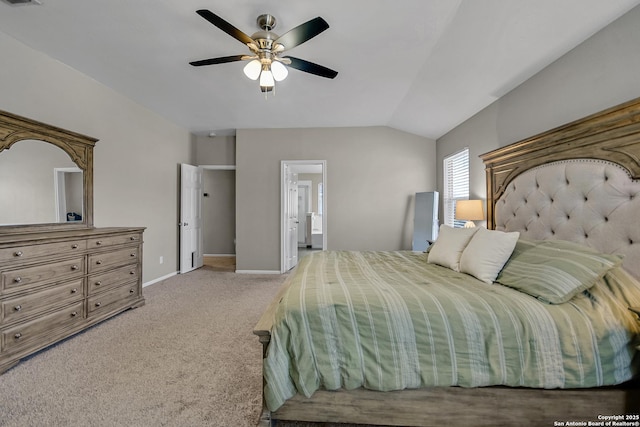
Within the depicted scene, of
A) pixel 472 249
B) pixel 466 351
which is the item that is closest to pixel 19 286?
pixel 466 351

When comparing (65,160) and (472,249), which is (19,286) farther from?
(472,249)

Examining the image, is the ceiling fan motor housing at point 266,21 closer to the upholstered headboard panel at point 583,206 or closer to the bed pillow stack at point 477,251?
the bed pillow stack at point 477,251

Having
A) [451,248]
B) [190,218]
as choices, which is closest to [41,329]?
[190,218]

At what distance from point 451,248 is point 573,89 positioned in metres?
1.42

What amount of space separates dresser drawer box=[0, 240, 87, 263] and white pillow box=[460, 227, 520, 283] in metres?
3.22

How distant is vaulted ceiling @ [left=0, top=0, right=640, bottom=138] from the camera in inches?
78.2

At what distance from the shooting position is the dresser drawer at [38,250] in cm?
195

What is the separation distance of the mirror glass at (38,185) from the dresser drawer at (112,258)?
536mm

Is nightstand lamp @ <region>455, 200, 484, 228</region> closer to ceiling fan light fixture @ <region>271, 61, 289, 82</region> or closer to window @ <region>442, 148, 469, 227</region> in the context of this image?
window @ <region>442, 148, 469, 227</region>

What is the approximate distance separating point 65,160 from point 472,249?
385 centimetres

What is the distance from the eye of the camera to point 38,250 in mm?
2131

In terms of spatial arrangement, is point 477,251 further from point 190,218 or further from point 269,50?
point 190,218

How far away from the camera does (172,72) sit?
3.08 metres

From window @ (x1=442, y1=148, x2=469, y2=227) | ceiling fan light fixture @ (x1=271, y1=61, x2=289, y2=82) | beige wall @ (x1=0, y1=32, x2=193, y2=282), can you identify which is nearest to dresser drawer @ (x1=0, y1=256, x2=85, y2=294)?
beige wall @ (x1=0, y1=32, x2=193, y2=282)
